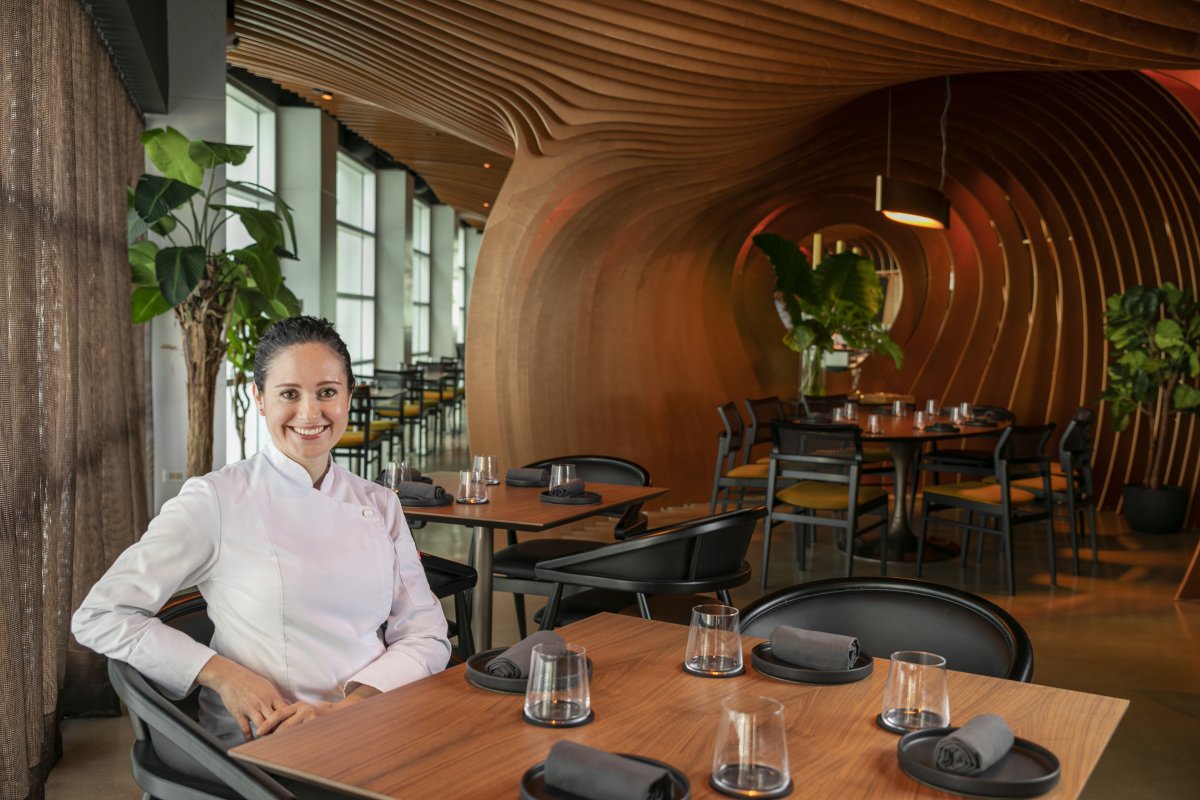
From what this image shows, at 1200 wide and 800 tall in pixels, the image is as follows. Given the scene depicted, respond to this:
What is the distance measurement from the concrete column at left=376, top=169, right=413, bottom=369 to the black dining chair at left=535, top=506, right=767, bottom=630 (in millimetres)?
14445

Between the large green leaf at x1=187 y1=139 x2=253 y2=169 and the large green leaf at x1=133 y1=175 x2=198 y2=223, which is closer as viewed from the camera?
the large green leaf at x1=133 y1=175 x2=198 y2=223

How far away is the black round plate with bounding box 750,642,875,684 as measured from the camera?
1.93 metres

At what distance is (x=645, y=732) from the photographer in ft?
5.45

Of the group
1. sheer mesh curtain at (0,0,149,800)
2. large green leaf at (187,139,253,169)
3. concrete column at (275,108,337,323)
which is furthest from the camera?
concrete column at (275,108,337,323)

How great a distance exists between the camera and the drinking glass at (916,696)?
1.67 meters

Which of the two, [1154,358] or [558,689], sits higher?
[1154,358]

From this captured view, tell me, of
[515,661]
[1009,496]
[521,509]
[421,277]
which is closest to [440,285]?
[421,277]

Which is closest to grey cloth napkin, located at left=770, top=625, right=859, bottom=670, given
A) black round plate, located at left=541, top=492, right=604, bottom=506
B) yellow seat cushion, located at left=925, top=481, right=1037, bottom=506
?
black round plate, located at left=541, top=492, right=604, bottom=506

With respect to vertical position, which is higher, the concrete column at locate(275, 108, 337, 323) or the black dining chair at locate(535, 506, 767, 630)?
the concrete column at locate(275, 108, 337, 323)

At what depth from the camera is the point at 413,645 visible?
222 cm

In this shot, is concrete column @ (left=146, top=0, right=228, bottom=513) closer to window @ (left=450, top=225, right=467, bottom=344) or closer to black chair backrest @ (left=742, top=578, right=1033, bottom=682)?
black chair backrest @ (left=742, top=578, right=1033, bottom=682)

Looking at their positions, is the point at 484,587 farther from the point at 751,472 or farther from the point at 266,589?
the point at 751,472

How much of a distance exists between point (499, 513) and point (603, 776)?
245cm

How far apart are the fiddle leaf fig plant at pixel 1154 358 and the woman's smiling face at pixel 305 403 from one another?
7376mm
